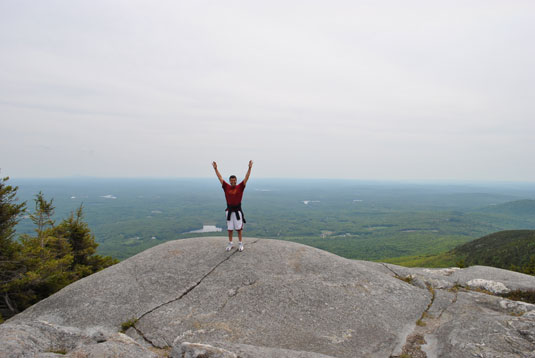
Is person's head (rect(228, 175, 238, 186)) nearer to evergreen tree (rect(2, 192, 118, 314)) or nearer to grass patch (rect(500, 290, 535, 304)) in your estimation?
grass patch (rect(500, 290, 535, 304))

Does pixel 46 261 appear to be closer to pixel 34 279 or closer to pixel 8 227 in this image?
pixel 8 227

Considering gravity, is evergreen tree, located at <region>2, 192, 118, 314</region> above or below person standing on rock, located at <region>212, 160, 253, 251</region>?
below

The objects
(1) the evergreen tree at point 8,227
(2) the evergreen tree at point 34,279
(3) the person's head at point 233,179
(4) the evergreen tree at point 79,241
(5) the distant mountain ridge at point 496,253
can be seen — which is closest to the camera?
(3) the person's head at point 233,179

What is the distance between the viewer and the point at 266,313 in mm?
8922

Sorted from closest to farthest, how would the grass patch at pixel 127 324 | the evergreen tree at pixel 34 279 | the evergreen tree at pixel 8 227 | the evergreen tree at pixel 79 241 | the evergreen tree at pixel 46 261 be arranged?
the grass patch at pixel 127 324, the evergreen tree at pixel 34 279, the evergreen tree at pixel 46 261, the evergreen tree at pixel 8 227, the evergreen tree at pixel 79 241

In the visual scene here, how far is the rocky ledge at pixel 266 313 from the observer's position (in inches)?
266

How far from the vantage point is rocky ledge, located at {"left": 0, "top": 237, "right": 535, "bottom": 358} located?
6.75 m

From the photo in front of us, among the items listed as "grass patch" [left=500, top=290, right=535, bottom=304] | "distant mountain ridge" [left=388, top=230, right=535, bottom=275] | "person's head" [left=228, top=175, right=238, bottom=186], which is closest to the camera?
"grass patch" [left=500, top=290, right=535, bottom=304]

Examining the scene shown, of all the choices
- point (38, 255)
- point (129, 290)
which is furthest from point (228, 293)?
point (38, 255)

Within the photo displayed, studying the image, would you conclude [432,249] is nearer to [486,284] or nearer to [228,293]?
[486,284]

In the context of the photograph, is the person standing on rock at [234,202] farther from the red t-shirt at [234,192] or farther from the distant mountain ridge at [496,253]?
the distant mountain ridge at [496,253]

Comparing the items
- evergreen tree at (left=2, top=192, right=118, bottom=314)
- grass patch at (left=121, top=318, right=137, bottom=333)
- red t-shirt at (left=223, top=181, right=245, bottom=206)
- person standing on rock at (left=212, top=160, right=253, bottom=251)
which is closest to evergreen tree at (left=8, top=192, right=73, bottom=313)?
evergreen tree at (left=2, top=192, right=118, bottom=314)

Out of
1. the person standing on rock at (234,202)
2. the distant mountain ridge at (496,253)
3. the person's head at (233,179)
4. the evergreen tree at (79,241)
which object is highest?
the person's head at (233,179)

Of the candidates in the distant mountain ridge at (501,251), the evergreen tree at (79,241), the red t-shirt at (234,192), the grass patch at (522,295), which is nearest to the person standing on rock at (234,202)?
the red t-shirt at (234,192)
